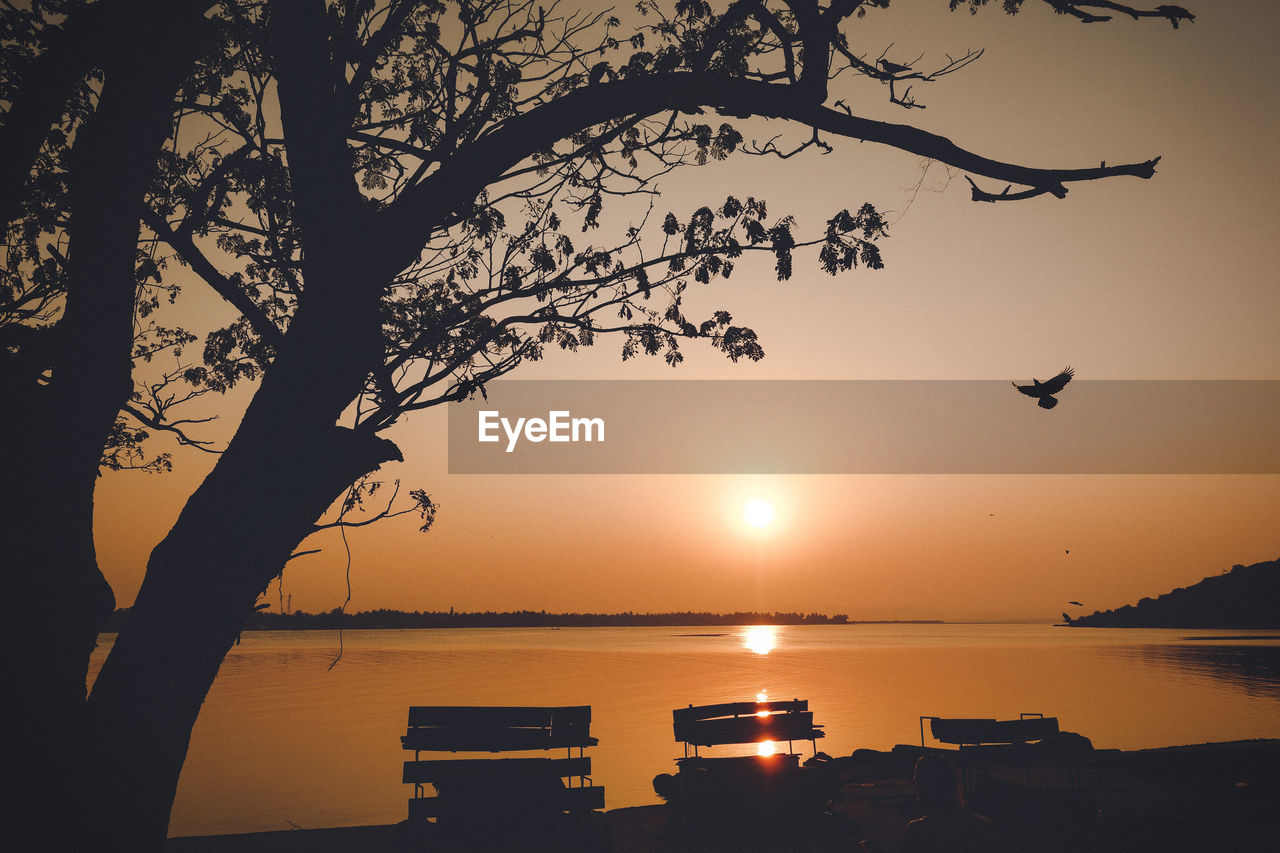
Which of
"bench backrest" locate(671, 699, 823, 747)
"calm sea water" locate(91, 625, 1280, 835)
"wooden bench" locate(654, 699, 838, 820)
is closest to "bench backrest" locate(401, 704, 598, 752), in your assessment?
"wooden bench" locate(654, 699, 838, 820)

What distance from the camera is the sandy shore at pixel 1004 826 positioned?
9.24 m

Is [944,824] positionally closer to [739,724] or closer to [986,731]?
[739,724]

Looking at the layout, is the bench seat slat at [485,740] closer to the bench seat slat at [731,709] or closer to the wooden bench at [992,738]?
the bench seat slat at [731,709]

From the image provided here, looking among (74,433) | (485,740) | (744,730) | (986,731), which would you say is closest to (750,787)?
(744,730)

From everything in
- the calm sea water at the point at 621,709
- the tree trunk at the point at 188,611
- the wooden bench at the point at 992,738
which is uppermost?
the tree trunk at the point at 188,611

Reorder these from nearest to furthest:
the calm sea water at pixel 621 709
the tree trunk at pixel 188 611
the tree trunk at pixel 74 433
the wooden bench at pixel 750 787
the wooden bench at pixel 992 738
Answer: the tree trunk at pixel 74 433, the tree trunk at pixel 188 611, the wooden bench at pixel 750 787, the wooden bench at pixel 992 738, the calm sea water at pixel 621 709

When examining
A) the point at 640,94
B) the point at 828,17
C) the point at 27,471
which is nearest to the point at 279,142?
the point at 640,94

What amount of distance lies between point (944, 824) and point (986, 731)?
7.88 meters

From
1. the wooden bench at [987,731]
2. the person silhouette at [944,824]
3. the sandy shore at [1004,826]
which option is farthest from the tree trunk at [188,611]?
the wooden bench at [987,731]

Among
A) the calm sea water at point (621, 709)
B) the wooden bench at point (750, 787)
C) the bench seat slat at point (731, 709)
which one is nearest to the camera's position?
the wooden bench at point (750, 787)

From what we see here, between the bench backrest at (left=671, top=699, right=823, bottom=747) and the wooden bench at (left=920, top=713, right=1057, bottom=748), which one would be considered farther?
the wooden bench at (left=920, top=713, right=1057, bottom=748)

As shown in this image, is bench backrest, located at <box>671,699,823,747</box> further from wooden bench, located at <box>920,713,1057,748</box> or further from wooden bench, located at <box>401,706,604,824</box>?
wooden bench, located at <box>920,713,1057,748</box>

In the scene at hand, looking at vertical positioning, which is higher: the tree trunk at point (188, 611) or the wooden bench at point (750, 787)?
the tree trunk at point (188, 611)

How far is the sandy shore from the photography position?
9.24 meters
